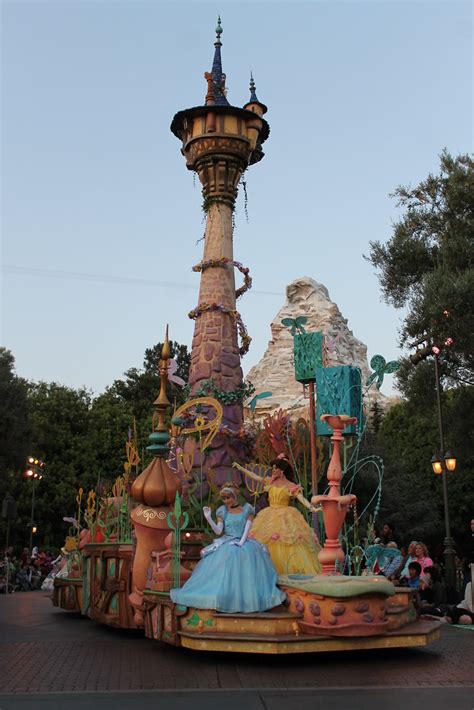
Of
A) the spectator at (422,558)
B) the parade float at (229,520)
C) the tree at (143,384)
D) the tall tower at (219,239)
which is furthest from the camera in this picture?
the tree at (143,384)

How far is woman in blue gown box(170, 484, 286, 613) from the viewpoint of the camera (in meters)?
7.83

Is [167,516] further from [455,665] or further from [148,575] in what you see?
[455,665]

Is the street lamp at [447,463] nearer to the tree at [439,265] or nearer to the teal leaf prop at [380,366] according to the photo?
the tree at [439,265]

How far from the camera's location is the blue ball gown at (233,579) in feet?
25.7

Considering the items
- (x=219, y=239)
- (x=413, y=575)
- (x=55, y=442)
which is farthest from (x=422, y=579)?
(x=55, y=442)

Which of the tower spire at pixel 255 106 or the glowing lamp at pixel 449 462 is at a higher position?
the tower spire at pixel 255 106

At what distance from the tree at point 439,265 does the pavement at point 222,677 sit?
9956 mm

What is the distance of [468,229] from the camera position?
64.1ft

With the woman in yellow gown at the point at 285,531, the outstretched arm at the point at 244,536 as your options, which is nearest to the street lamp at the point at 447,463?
the woman in yellow gown at the point at 285,531

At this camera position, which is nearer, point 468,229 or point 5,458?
point 468,229

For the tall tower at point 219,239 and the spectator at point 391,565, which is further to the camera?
the tall tower at point 219,239

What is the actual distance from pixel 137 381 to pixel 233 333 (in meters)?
28.9

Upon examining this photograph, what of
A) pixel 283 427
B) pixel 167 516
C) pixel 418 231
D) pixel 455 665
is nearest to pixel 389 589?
pixel 455 665

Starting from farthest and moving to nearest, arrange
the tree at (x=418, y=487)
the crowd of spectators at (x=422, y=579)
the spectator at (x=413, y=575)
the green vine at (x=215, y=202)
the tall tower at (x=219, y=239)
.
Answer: the tree at (x=418, y=487) < the green vine at (x=215, y=202) < the tall tower at (x=219, y=239) < the spectator at (x=413, y=575) < the crowd of spectators at (x=422, y=579)
